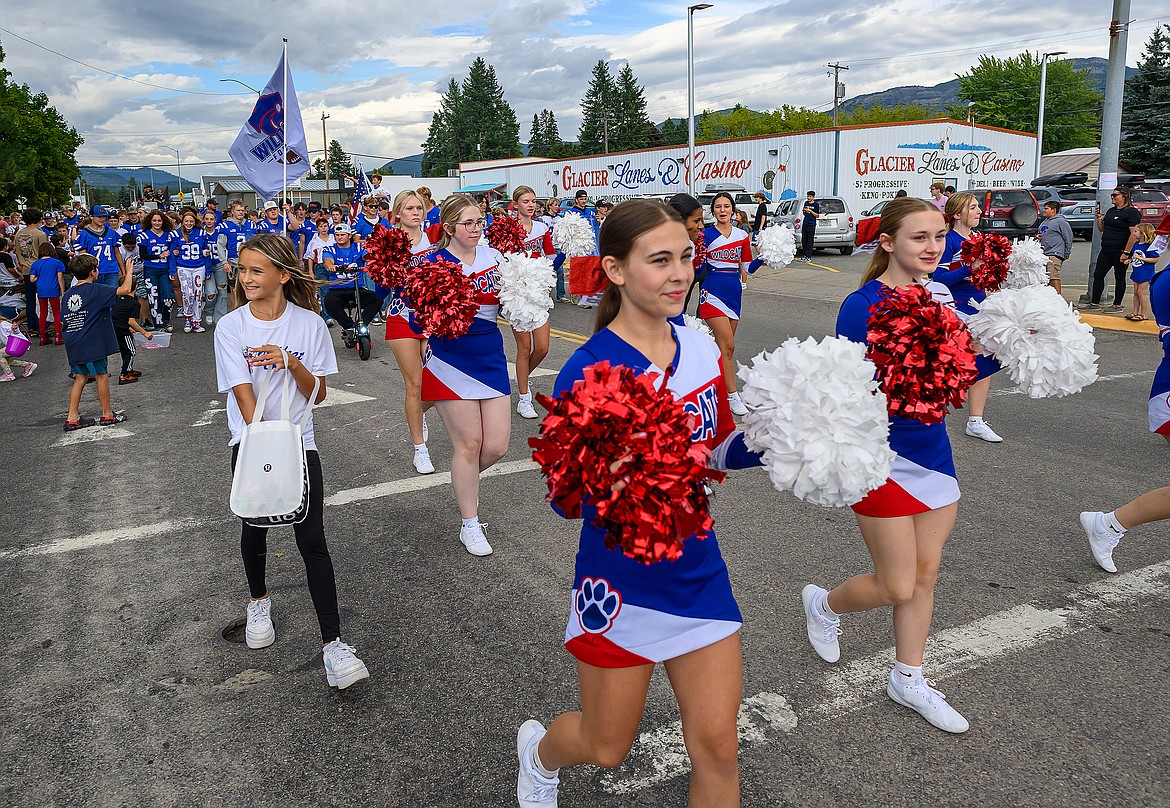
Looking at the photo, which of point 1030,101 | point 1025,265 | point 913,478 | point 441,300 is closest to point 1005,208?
point 1025,265

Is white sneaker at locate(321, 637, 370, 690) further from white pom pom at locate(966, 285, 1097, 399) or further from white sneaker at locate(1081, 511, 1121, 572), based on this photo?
white sneaker at locate(1081, 511, 1121, 572)

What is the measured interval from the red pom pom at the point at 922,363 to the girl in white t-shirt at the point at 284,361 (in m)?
2.26

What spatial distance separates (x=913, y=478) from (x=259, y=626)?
295cm

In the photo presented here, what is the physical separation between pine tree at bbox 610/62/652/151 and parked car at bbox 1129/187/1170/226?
89.0 metres

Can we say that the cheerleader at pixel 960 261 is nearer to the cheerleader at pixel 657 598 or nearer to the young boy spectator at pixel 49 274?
the cheerleader at pixel 657 598

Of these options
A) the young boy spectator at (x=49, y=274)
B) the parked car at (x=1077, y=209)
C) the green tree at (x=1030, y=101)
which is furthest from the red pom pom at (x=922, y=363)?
the green tree at (x=1030, y=101)

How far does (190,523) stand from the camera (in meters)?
5.77

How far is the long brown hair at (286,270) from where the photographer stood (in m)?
3.65

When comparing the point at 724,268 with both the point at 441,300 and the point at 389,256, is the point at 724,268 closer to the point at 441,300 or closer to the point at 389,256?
the point at 389,256

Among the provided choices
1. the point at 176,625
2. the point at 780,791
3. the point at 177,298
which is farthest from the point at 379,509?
the point at 177,298

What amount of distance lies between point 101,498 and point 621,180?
43363 millimetres

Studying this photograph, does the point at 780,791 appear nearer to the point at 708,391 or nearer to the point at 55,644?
the point at 708,391

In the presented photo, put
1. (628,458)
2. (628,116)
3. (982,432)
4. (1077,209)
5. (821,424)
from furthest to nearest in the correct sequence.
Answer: (628,116) → (1077,209) → (982,432) → (821,424) → (628,458)

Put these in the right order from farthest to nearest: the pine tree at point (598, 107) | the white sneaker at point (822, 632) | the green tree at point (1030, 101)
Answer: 1. the pine tree at point (598, 107)
2. the green tree at point (1030, 101)
3. the white sneaker at point (822, 632)
